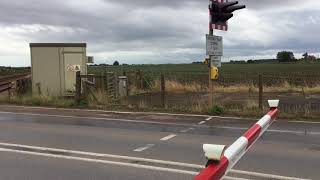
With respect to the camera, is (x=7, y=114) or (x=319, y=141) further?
(x=7, y=114)

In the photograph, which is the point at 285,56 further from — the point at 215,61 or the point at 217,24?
the point at 217,24

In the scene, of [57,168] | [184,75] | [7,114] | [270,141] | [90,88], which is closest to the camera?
[57,168]

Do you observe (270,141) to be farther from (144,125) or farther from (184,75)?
(184,75)

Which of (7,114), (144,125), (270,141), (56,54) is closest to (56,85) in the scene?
(56,54)

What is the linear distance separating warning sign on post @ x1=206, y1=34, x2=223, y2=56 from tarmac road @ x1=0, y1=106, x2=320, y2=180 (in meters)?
2.39

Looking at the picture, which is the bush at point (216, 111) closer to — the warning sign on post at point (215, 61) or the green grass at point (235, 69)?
the warning sign on post at point (215, 61)

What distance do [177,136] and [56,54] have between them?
13.2 metres

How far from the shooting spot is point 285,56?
16588 cm

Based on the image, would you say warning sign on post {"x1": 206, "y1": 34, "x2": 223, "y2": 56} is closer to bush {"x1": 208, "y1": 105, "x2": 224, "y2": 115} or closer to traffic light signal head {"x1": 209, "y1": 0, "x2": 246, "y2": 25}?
traffic light signal head {"x1": 209, "y1": 0, "x2": 246, "y2": 25}

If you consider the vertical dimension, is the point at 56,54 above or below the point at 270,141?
above

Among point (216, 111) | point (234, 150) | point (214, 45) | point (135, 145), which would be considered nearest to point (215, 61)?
point (214, 45)

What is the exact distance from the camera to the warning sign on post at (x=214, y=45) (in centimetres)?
1759

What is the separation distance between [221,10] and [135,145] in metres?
7.75

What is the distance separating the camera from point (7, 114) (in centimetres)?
1769
